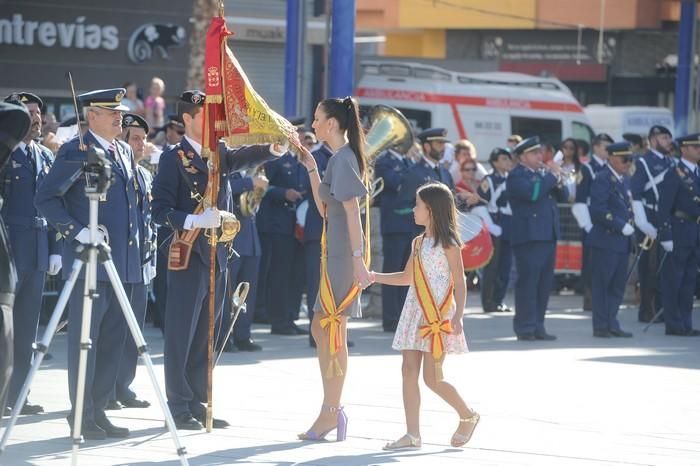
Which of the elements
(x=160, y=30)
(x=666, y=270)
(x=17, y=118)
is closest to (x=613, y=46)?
(x=160, y=30)

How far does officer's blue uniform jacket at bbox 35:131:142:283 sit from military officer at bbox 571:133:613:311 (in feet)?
25.2

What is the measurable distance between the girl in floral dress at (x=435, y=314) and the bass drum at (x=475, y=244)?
6.78 meters

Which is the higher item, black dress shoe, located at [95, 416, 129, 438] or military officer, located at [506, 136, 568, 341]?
military officer, located at [506, 136, 568, 341]

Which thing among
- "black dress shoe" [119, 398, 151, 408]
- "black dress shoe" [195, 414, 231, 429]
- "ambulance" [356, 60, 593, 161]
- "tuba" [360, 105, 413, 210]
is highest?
"ambulance" [356, 60, 593, 161]

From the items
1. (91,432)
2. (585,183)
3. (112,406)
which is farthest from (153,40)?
(91,432)

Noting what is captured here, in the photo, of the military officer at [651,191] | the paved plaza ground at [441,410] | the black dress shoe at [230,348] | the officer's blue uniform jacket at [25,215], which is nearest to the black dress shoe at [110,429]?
the paved plaza ground at [441,410]

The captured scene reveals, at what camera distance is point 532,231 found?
14.7 m

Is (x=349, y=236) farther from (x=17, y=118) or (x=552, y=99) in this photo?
(x=552, y=99)

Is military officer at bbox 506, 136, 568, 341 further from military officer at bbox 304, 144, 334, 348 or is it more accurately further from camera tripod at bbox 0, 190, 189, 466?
camera tripod at bbox 0, 190, 189, 466

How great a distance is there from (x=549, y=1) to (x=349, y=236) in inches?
1300

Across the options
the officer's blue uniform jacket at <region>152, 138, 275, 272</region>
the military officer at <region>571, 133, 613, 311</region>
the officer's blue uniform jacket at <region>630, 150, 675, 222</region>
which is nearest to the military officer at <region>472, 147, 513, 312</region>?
the military officer at <region>571, 133, 613, 311</region>

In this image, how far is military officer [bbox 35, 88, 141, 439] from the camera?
8.48 metres

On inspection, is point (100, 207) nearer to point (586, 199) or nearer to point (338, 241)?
point (338, 241)

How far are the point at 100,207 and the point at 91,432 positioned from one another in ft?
4.28
